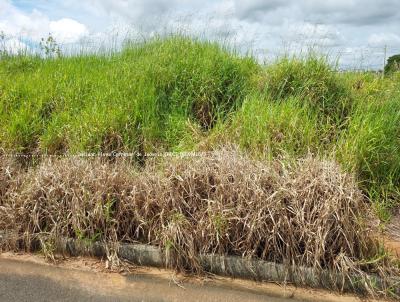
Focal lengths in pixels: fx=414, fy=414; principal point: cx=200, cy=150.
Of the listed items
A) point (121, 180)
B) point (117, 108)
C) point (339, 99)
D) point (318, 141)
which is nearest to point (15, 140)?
point (117, 108)

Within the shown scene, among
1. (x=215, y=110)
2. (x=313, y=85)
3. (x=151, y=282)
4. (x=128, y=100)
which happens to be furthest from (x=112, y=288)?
(x=313, y=85)

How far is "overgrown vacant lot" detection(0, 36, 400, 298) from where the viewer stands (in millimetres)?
3281

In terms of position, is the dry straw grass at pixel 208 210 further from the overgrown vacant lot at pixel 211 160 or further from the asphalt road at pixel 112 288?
the asphalt road at pixel 112 288

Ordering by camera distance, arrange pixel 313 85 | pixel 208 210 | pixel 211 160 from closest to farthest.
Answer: pixel 208 210
pixel 211 160
pixel 313 85

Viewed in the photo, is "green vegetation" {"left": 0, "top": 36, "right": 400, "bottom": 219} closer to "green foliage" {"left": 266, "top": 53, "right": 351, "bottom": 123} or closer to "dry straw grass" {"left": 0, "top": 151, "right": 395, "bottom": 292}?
"green foliage" {"left": 266, "top": 53, "right": 351, "bottom": 123}

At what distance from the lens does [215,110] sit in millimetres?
5168

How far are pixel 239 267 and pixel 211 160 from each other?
1.00 meters

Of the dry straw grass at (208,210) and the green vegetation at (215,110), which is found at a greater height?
the green vegetation at (215,110)

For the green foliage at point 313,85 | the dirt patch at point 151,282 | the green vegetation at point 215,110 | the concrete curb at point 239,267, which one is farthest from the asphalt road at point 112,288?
the green foliage at point 313,85

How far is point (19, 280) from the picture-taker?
3.32m

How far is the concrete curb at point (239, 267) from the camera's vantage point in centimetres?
311

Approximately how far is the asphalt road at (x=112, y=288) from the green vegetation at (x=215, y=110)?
1323 mm

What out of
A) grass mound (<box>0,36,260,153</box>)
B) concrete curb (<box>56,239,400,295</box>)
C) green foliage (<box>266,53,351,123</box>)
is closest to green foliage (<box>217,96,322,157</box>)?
green foliage (<box>266,53,351,123</box>)

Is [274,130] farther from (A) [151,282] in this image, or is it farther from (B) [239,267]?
(A) [151,282]
